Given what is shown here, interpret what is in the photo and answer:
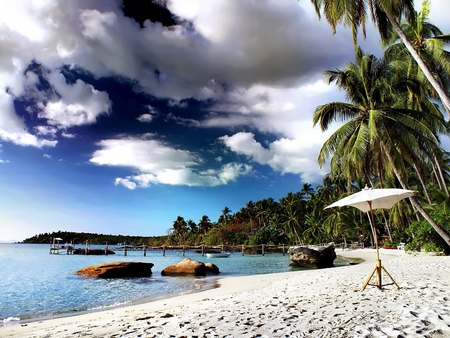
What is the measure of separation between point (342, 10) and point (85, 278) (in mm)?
21681

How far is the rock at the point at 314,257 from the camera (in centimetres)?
2745

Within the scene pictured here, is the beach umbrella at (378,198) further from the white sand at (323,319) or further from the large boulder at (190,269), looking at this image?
the large boulder at (190,269)

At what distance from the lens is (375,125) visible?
44.5ft

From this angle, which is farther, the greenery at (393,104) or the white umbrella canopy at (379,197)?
the greenery at (393,104)

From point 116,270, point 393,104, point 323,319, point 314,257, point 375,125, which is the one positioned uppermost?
point 393,104

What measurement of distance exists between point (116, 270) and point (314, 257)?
17555mm

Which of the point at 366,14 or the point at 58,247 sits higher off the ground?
the point at 366,14

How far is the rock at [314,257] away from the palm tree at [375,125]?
41.5 ft

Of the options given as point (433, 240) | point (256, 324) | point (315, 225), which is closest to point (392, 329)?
point (256, 324)

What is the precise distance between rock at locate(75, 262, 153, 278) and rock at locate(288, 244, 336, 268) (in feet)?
47.0

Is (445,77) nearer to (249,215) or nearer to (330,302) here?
(330,302)

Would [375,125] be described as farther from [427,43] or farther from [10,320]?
[10,320]

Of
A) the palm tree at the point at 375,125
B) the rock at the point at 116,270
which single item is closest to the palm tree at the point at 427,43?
the palm tree at the point at 375,125

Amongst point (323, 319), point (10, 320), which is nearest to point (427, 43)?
point (323, 319)
